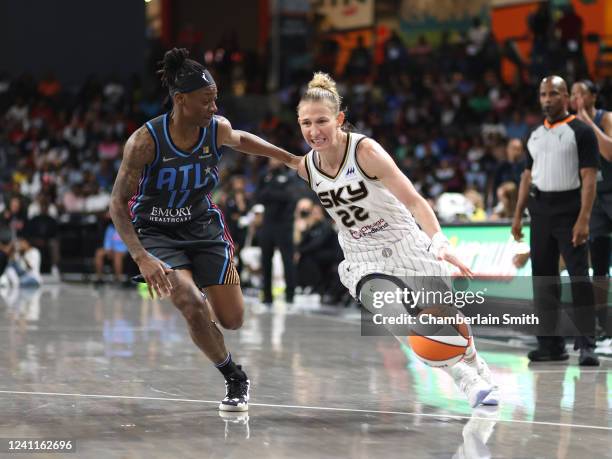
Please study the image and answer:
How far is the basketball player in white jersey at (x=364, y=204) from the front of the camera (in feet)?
A: 18.4

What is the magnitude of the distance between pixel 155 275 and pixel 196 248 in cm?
49

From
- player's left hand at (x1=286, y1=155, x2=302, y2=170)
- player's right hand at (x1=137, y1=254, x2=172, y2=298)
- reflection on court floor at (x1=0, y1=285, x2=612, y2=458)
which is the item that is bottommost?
reflection on court floor at (x1=0, y1=285, x2=612, y2=458)

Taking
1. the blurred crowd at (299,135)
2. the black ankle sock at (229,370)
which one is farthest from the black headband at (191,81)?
the blurred crowd at (299,135)

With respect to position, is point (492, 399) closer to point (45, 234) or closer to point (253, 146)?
point (253, 146)

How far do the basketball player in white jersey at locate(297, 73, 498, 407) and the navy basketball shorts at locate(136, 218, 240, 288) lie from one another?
65 cm

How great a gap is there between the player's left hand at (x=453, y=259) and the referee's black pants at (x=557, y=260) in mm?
2827

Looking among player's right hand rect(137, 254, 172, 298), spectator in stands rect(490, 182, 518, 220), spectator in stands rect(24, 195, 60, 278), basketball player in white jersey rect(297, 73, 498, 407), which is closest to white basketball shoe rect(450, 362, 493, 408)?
basketball player in white jersey rect(297, 73, 498, 407)

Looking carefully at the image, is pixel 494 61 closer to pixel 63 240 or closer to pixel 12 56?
pixel 63 240

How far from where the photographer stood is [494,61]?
21297mm

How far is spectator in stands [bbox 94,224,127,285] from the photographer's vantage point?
18016mm

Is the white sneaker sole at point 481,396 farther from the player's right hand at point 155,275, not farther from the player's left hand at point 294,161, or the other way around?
the player's right hand at point 155,275

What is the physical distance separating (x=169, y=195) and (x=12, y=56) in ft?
72.0

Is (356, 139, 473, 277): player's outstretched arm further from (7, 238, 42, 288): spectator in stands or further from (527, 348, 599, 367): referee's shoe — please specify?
(7, 238, 42, 288): spectator in stands

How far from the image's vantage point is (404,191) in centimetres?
543
